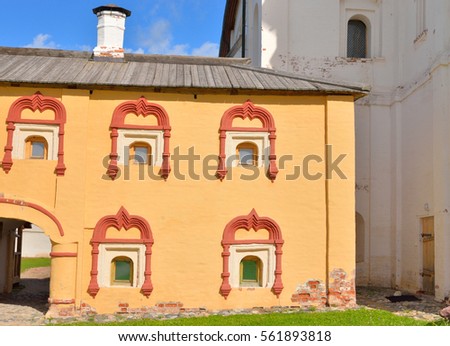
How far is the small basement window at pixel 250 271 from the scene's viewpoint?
38.9 feet

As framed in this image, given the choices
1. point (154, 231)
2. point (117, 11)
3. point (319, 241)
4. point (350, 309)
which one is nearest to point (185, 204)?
point (154, 231)

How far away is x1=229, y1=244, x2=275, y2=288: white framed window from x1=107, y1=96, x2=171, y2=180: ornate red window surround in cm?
214

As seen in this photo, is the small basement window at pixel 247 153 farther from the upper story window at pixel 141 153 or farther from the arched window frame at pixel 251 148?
the upper story window at pixel 141 153

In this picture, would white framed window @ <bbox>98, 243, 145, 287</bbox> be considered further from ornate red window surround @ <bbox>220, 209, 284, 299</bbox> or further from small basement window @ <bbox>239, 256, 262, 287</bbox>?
small basement window @ <bbox>239, 256, 262, 287</bbox>

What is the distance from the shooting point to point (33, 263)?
79.2 feet

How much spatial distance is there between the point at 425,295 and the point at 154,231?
6.64 meters

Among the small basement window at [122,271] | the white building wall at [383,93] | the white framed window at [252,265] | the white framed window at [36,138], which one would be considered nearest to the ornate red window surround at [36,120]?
the white framed window at [36,138]

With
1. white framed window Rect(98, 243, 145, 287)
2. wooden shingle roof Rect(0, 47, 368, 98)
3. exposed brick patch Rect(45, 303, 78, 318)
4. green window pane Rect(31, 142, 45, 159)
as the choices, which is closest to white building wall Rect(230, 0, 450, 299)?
wooden shingle roof Rect(0, 47, 368, 98)

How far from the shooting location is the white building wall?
14438 mm

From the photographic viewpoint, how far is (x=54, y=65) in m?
12.9

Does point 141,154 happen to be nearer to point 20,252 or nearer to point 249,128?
point 249,128

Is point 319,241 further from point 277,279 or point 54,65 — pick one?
point 54,65

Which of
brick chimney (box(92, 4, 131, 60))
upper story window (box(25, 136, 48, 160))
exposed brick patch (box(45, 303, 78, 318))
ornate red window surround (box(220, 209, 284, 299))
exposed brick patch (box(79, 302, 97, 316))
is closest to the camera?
exposed brick patch (box(45, 303, 78, 318))

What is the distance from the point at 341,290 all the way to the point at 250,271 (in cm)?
184
